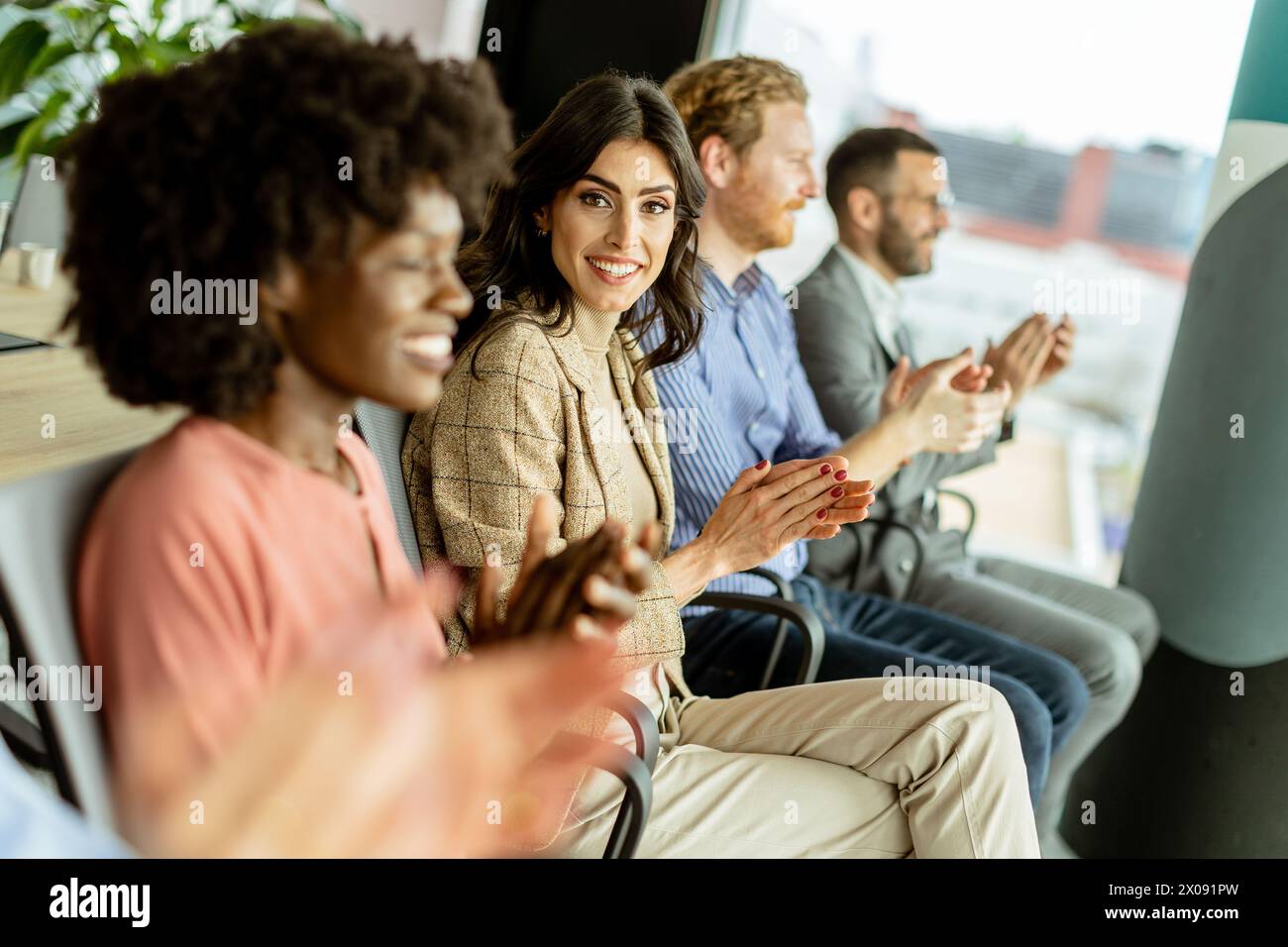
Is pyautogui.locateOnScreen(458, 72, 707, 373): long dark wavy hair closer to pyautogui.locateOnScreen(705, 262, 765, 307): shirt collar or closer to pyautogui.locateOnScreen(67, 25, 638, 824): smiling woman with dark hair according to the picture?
pyautogui.locateOnScreen(705, 262, 765, 307): shirt collar

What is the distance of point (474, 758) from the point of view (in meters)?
0.81

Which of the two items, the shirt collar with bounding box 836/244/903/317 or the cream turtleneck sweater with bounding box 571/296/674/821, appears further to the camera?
the shirt collar with bounding box 836/244/903/317

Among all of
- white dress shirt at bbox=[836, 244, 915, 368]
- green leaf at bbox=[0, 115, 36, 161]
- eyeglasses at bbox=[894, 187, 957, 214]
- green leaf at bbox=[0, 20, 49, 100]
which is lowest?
white dress shirt at bbox=[836, 244, 915, 368]

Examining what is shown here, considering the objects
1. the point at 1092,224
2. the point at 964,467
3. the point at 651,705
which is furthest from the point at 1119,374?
the point at 651,705

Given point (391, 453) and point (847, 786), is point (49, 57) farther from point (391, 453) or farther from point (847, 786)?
point (847, 786)

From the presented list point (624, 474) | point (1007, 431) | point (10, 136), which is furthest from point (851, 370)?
point (10, 136)

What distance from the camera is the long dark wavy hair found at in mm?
1568

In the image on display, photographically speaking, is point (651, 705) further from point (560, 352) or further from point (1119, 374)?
point (1119, 374)

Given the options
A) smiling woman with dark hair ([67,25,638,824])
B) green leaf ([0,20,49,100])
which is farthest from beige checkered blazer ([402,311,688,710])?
green leaf ([0,20,49,100])

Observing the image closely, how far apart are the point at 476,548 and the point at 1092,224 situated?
287cm

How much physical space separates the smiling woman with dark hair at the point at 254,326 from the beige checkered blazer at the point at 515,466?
0.55 meters

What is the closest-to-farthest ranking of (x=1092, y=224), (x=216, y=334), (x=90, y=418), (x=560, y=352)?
(x=216, y=334)
(x=560, y=352)
(x=90, y=418)
(x=1092, y=224)

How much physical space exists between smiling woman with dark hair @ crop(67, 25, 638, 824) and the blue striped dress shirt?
1.07 m
